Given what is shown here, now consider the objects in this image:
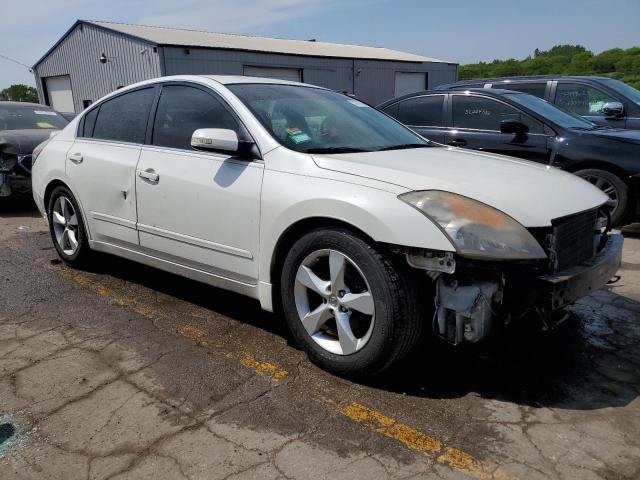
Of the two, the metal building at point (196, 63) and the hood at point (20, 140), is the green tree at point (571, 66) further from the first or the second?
the hood at point (20, 140)

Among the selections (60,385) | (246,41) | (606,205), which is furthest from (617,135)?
(246,41)

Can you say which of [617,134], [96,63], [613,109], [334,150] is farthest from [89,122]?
[96,63]

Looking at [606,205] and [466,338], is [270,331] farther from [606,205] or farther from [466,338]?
[606,205]

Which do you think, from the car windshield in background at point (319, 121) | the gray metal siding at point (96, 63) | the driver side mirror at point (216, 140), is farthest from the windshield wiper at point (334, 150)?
the gray metal siding at point (96, 63)

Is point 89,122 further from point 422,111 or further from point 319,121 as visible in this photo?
point 422,111

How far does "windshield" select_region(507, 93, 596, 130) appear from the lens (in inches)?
239

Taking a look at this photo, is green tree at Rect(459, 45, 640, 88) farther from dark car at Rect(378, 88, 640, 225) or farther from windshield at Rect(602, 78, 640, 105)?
dark car at Rect(378, 88, 640, 225)

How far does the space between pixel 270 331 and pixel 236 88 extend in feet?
5.21

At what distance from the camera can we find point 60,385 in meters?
2.83

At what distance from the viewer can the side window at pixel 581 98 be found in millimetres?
7680

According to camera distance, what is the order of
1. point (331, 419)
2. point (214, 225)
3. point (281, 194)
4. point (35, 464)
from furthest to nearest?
point (214, 225) < point (281, 194) < point (331, 419) < point (35, 464)

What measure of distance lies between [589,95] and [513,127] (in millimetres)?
2757

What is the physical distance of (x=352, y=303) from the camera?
2678mm

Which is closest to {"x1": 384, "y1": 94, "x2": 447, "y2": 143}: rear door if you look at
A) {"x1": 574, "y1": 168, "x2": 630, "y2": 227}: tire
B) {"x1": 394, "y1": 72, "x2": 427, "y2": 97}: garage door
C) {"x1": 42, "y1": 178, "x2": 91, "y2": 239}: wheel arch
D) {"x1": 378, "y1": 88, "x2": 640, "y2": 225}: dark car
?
{"x1": 378, "y1": 88, "x2": 640, "y2": 225}: dark car
